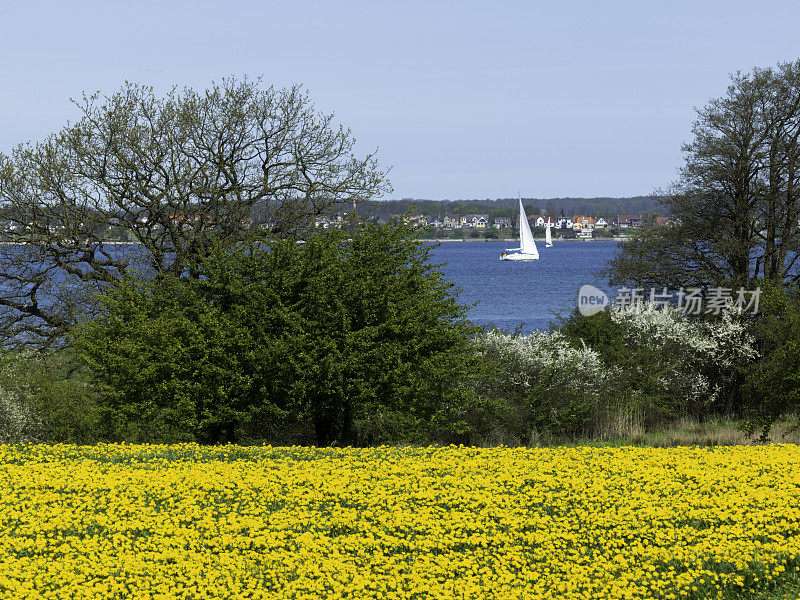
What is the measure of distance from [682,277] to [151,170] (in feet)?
60.0

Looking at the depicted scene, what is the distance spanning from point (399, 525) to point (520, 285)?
8048 centimetres

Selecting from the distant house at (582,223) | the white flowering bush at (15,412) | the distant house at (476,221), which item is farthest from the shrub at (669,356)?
the distant house at (582,223)

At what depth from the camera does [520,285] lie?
3504 inches

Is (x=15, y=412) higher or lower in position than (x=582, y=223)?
lower

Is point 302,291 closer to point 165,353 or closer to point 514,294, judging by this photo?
point 165,353

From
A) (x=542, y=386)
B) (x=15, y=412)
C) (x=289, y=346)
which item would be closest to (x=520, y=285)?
(x=542, y=386)

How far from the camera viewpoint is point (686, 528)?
9.30 meters

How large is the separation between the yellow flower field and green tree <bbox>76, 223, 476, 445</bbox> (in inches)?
142

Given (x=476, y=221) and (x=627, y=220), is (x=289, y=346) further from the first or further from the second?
(x=476, y=221)

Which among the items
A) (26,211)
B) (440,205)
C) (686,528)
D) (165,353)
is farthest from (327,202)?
(440,205)

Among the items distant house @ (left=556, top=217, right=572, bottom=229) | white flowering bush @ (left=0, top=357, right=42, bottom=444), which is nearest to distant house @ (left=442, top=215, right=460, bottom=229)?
distant house @ (left=556, top=217, right=572, bottom=229)

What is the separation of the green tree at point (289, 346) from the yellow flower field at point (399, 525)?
11.8 feet

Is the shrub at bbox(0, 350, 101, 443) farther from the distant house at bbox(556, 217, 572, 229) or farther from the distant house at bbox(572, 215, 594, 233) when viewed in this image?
the distant house at bbox(556, 217, 572, 229)

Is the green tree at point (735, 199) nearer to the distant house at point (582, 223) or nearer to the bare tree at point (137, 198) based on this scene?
the bare tree at point (137, 198)
